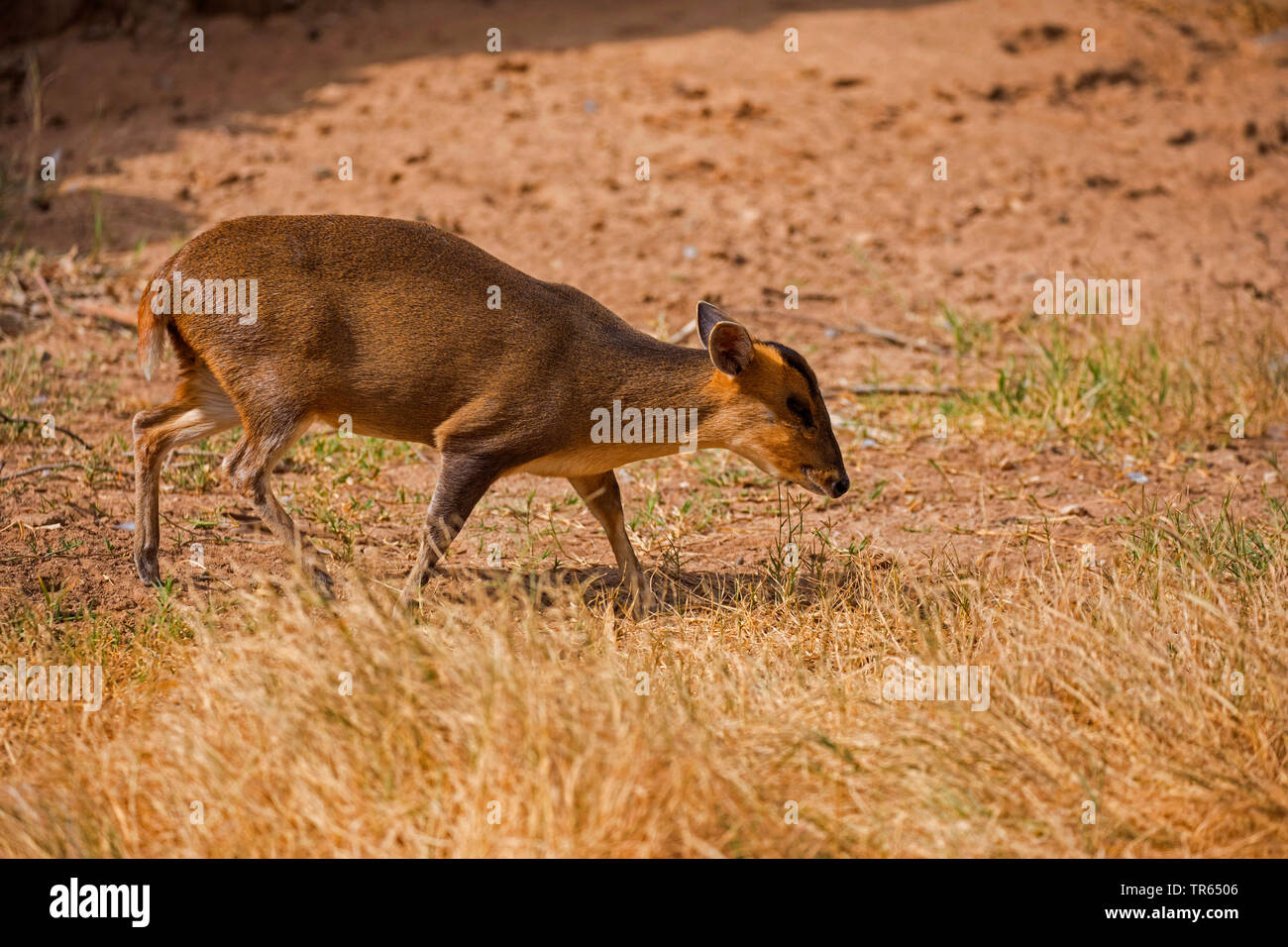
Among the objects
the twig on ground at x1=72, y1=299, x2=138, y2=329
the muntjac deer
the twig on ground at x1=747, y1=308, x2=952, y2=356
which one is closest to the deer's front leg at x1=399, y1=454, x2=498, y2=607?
the muntjac deer

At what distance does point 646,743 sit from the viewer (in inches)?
127

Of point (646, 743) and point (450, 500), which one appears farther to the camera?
point (450, 500)

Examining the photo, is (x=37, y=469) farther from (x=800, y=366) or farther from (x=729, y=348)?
(x=800, y=366)

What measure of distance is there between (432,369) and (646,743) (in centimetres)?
172

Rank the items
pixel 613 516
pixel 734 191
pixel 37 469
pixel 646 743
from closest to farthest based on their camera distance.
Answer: pixel 646 743 → pixel 613 516 → pixel 37 469 → pixel 734 191

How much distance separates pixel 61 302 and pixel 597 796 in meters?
5.61

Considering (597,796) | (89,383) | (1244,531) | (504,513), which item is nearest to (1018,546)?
(1244,531)

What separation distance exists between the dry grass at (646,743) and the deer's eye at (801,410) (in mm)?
841

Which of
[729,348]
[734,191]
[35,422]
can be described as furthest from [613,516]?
[734,191]

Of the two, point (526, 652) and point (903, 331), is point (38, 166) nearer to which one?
point (903, 331)

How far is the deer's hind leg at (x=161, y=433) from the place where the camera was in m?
4.68

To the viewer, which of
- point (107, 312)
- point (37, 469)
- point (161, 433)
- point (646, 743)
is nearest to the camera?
point (646, 743)

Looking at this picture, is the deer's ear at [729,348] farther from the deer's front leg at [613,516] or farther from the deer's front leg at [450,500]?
the deer's front leg at [450,500]

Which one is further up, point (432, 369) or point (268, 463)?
point (432, 369)
